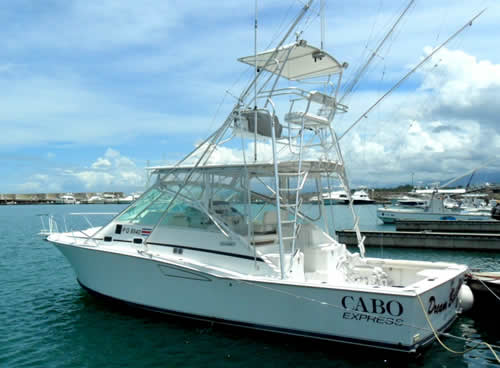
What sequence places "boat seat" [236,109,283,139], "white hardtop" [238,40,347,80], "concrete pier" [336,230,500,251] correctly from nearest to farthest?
"white hardtop" [238,40,347,80], "boat seat" [236,109,283,139], "concrete pier" [336,230,500,251]

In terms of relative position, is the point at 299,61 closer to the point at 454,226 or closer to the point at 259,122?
the point at 259,122

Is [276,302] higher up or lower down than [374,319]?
higher up

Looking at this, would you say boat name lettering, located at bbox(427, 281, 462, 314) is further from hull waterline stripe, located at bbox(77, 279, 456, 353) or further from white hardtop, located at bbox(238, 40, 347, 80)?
white hardtop, located at bbox(238, 40, 347, 80)

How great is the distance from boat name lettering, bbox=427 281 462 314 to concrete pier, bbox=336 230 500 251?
12456 millimetres

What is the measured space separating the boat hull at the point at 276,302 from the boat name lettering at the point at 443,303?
0.05 m

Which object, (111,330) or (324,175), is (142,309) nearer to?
(111,330)

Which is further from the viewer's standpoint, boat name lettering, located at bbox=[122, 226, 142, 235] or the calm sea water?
boat name lettering, located at bbox=[122, 226, 142, 235]

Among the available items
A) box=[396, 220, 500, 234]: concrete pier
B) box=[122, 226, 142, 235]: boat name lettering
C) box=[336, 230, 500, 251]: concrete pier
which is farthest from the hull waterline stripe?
box=[396, 220, 500, 234]: concrete pier

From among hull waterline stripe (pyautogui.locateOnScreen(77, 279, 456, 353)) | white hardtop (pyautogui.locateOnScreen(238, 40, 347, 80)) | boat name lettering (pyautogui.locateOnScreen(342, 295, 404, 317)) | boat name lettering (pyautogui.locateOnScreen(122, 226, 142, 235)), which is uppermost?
white hardtop (pyautogui.locateOnScreen(238, 40, 347, 80))

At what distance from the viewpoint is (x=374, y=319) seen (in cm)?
644

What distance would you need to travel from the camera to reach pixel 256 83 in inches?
304

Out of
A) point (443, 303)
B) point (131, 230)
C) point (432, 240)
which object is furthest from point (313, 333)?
point (432, 240)

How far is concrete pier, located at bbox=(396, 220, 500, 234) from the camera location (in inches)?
1052

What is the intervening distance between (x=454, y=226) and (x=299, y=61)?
23949 mm
